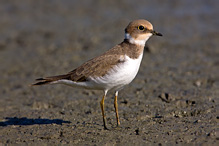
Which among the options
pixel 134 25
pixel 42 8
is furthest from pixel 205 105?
pixel 42 8

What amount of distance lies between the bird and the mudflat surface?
0.94m

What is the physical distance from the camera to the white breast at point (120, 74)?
7.50 m

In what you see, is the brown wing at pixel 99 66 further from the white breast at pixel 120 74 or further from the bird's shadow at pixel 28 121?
the bird's shadow at pixel 28 121

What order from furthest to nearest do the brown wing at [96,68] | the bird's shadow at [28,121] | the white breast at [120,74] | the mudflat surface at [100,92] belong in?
the bird's shadow at [28,121] → the mudflat surface at [100,92] → the brown wing at [96,68] → the white breast at [120,74]

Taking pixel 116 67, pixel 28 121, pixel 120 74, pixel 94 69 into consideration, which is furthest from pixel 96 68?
pixel 28 121

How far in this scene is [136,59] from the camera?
25.2ft

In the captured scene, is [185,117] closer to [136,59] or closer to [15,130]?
[136,59]

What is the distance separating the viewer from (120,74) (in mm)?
7492

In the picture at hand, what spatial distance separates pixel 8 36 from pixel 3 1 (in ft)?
14.5

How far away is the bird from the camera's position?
7.55 meters

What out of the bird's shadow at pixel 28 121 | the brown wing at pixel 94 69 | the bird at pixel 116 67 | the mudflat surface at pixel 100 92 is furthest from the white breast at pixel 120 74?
the bird's shadow at pixel 28 121

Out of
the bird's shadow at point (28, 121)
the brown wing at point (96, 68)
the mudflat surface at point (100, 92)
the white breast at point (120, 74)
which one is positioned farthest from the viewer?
the bird's shadow at point (28, 121)

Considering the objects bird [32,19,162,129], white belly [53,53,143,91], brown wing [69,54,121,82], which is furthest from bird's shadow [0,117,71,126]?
white belly [53,53,143,91]

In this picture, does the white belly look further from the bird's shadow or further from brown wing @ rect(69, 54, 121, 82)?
the bird's shadow
